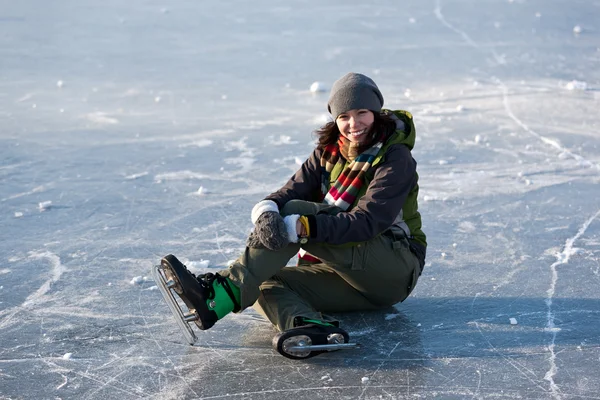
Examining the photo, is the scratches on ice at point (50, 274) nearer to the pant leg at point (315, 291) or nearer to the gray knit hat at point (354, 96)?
the pant leg at point (315, 291)

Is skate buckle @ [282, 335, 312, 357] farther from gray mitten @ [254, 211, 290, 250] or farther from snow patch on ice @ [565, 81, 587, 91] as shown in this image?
snow patch on ice @ [565, 81, 587, 91]

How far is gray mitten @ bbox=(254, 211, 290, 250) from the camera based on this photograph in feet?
11.0

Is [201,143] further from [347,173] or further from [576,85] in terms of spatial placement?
[576,85]

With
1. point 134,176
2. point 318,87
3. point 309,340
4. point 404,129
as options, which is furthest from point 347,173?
point 318,87

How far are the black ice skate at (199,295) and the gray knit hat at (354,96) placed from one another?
0.82 metres

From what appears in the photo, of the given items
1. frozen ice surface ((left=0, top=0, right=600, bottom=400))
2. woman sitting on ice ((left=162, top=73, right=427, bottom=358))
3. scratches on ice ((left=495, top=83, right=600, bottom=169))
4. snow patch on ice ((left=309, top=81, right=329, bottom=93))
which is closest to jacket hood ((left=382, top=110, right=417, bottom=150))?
woman sitting on ice ((left=162, top=73, right=427, bottom=358))

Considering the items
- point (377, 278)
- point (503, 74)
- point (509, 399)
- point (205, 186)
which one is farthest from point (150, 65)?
point (509, 399)

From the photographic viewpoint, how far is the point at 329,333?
335 cm

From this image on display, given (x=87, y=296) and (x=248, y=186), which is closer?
(x=87, y=296)

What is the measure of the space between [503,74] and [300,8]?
479 centimetres

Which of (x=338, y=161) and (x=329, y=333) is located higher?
(x=338, y=161)

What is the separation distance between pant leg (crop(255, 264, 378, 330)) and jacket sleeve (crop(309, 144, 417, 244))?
303 mm

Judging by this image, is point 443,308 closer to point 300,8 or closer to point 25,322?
point 25,322

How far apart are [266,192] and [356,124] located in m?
2.06
